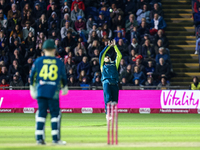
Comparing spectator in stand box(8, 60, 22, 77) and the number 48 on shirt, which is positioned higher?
the number 48 on shirt

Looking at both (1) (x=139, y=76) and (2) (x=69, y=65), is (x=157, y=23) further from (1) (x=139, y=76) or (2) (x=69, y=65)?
(2) (x=69, y=65)

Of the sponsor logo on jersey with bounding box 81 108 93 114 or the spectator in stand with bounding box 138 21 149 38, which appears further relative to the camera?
the spectator in stand with bounding box 138 21 149 38

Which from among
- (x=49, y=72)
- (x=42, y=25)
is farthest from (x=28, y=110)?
(x=49, y=72)

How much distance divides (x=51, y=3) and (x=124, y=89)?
708 centimetres

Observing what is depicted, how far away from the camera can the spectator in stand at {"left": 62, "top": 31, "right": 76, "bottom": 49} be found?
23516mm

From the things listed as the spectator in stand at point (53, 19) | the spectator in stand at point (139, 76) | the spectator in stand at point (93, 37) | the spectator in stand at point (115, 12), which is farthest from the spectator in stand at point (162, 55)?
the spectator in stand at point (53, 19)

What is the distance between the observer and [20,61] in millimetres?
22828

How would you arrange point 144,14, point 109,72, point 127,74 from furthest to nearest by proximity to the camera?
point 144,14, point 127,74, point 109,72

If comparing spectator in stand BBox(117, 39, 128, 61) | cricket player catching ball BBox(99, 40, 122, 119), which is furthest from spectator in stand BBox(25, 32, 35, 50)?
cricket player catching ball BBox(99, 40, 122, 119)

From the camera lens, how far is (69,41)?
23.6 meters

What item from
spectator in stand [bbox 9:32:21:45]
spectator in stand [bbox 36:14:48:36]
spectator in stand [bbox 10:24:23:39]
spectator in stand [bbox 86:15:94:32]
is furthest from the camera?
spectator in stand [bbox 86:15:94:32]

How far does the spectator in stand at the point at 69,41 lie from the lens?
77.2 ft

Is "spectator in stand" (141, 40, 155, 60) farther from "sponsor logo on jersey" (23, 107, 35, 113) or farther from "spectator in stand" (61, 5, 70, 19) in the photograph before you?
"sponsor logo on jersey" (23, 107, 35, 113)

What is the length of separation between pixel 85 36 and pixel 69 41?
1184mm
